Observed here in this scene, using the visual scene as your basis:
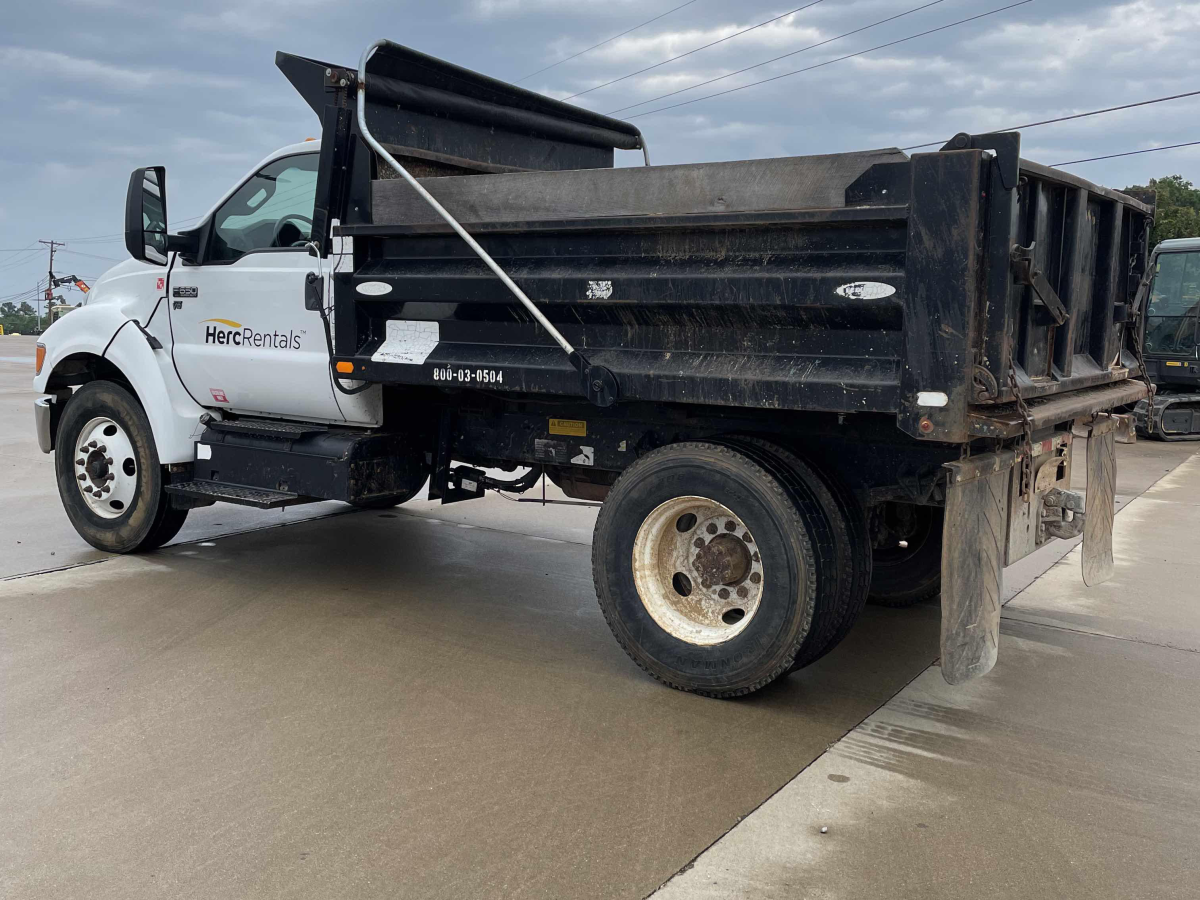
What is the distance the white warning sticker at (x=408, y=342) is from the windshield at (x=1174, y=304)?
13.4m

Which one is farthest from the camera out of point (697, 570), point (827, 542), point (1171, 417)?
point (1171, 417)

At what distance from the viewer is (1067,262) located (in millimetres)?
4477

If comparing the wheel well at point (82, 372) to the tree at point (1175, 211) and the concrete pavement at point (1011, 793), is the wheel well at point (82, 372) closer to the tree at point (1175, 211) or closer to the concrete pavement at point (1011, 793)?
the concrete pavement at point (1011, 793)

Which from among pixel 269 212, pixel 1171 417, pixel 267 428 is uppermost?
pixel 269 212

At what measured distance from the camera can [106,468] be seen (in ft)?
21.9

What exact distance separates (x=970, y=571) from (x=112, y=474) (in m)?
5.16

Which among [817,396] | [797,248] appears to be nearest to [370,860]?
[817,396]

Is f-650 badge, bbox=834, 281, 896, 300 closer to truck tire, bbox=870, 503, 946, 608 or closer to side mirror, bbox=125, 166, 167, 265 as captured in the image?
truck tire, bbox=870, 503, 946, 608

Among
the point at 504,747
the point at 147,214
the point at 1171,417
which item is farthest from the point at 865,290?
the point at 1171,417

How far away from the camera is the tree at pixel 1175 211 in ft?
107

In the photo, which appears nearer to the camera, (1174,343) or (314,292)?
(314,292)

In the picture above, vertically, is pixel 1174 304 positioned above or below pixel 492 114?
below

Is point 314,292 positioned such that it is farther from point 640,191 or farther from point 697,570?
point 697,570

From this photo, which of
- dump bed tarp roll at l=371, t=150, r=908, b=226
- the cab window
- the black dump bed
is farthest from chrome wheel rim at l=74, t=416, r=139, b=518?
dump bed tarp roll at l=371, t=150, r=908, b=226
